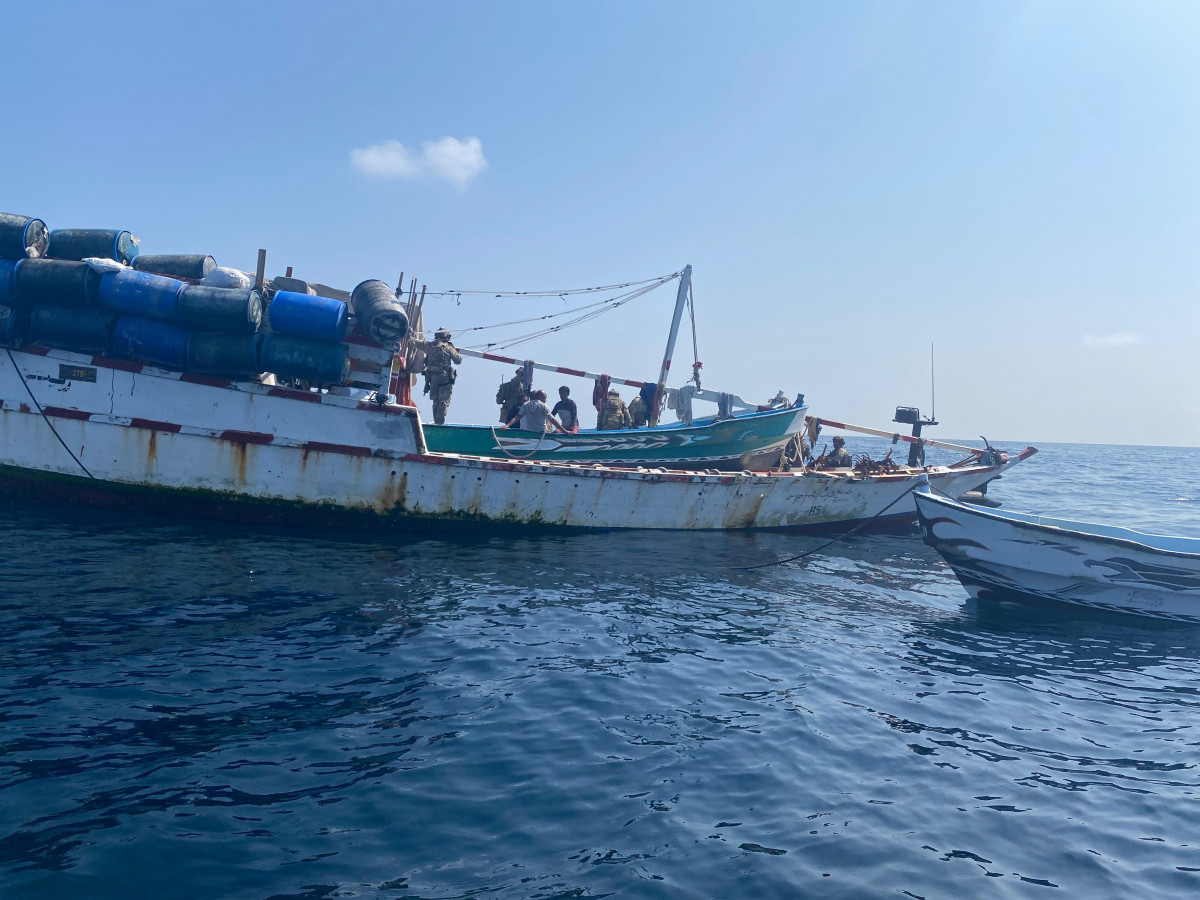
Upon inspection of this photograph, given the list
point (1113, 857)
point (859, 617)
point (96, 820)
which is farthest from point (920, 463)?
point (96, 820)

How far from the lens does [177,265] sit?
1334 centimetres

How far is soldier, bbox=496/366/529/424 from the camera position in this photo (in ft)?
59.6

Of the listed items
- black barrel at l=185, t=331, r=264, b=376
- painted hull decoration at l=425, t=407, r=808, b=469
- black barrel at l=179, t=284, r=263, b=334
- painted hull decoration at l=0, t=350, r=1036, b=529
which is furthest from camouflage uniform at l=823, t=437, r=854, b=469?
black barrel at l=179, t=284, r=263, b=334

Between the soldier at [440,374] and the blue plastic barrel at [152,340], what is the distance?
530cm

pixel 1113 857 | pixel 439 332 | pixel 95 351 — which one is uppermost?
pixel 439 332

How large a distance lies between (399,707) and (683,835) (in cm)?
270

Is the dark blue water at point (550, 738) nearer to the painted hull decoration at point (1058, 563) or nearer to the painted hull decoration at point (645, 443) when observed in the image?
the painted hull decoration at point (1058, 563)

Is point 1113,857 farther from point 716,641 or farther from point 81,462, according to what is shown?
point 81,462

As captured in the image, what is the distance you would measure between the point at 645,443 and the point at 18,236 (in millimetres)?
12210

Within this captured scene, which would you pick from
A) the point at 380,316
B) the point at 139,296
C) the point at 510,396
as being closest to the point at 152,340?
the point at 139,296

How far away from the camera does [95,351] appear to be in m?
12.4

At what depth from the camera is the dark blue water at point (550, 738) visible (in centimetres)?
434

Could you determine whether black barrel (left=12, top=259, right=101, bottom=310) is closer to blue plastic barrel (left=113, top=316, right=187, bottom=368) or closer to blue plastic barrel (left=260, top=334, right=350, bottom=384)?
blue plastic barrel (left=113, top=316, right=187, bottom=368)

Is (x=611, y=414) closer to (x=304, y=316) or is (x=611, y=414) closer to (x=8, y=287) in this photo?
(x=304, y=316)
